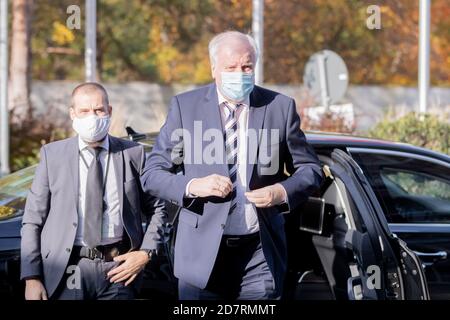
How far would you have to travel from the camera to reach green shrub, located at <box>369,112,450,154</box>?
405 inches

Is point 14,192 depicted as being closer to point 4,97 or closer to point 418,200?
point 418,200

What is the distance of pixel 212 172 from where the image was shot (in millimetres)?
3963

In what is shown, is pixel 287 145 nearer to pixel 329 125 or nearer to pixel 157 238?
pixel 157 238

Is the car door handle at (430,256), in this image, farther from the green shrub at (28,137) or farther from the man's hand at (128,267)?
the green shrub at (28,137)

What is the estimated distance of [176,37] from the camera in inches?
1217

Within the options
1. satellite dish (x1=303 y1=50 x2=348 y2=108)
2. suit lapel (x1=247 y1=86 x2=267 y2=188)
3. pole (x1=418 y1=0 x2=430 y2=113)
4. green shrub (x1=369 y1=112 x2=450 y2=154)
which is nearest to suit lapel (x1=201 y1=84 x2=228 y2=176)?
suit lapel (x1=247 y1=86 x2=267 y2=188)

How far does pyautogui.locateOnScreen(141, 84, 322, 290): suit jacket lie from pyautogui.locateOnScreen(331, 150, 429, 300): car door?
0.91m

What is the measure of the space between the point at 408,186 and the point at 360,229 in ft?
2.58

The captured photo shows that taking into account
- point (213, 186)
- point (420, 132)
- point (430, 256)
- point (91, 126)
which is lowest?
point (430, 256)

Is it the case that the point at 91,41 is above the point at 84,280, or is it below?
above

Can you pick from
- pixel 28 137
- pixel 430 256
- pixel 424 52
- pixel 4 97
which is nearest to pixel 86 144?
pixel 430 256

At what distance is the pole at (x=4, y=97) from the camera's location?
1255cm

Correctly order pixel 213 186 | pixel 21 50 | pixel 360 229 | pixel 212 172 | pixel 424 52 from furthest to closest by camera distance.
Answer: pixel 21 50 → pixel 424 52 → pixel 360 229 → pixel 212 172 → pixel 213 186

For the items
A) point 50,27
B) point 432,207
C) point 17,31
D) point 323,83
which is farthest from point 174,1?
point 432,207
